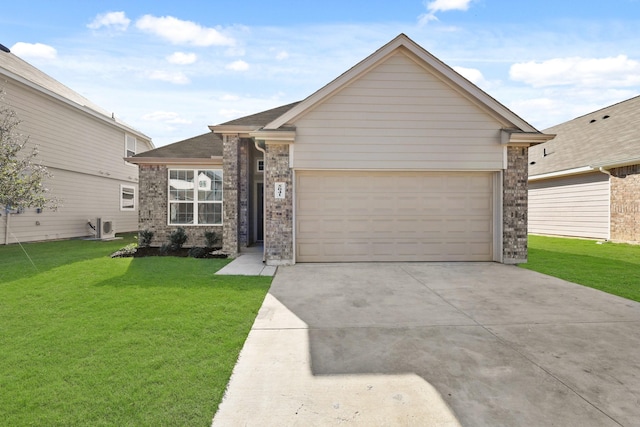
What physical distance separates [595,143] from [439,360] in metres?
17.1

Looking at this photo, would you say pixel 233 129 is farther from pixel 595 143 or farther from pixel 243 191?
pixel 595 143

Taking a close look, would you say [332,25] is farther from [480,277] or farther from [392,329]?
[392,329]

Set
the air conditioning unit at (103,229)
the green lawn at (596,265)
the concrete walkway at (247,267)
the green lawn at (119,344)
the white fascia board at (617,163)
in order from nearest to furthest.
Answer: the green lawn at (119,344) → the green lawn at (596,265) → the concrete walkway at (247,267) → the white fascia board at (617,163) → the air conditioning unit at (103,229)

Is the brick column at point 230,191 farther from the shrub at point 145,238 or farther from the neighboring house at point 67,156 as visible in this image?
the neighboring house at point 67,156

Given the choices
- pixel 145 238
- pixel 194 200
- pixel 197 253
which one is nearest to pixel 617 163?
pixel 197 253

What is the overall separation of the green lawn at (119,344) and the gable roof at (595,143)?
49.4 ft

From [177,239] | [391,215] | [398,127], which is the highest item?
[398,127]

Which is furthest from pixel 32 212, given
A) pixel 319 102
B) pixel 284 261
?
pixel 319 102

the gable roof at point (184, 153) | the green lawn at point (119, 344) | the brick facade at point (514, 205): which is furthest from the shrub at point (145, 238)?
the brick facade at point (514, 205)

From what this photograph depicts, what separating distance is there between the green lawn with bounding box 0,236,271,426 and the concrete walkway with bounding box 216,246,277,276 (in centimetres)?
49

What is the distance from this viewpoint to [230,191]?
9.58 meters

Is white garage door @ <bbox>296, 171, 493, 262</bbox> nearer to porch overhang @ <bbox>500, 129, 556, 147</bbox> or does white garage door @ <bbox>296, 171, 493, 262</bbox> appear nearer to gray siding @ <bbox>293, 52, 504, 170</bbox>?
gray siding @ <bbox>293, 52, 504, 170</bbox>

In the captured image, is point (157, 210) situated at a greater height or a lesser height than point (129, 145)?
lesser

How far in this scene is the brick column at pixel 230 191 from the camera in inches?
374
